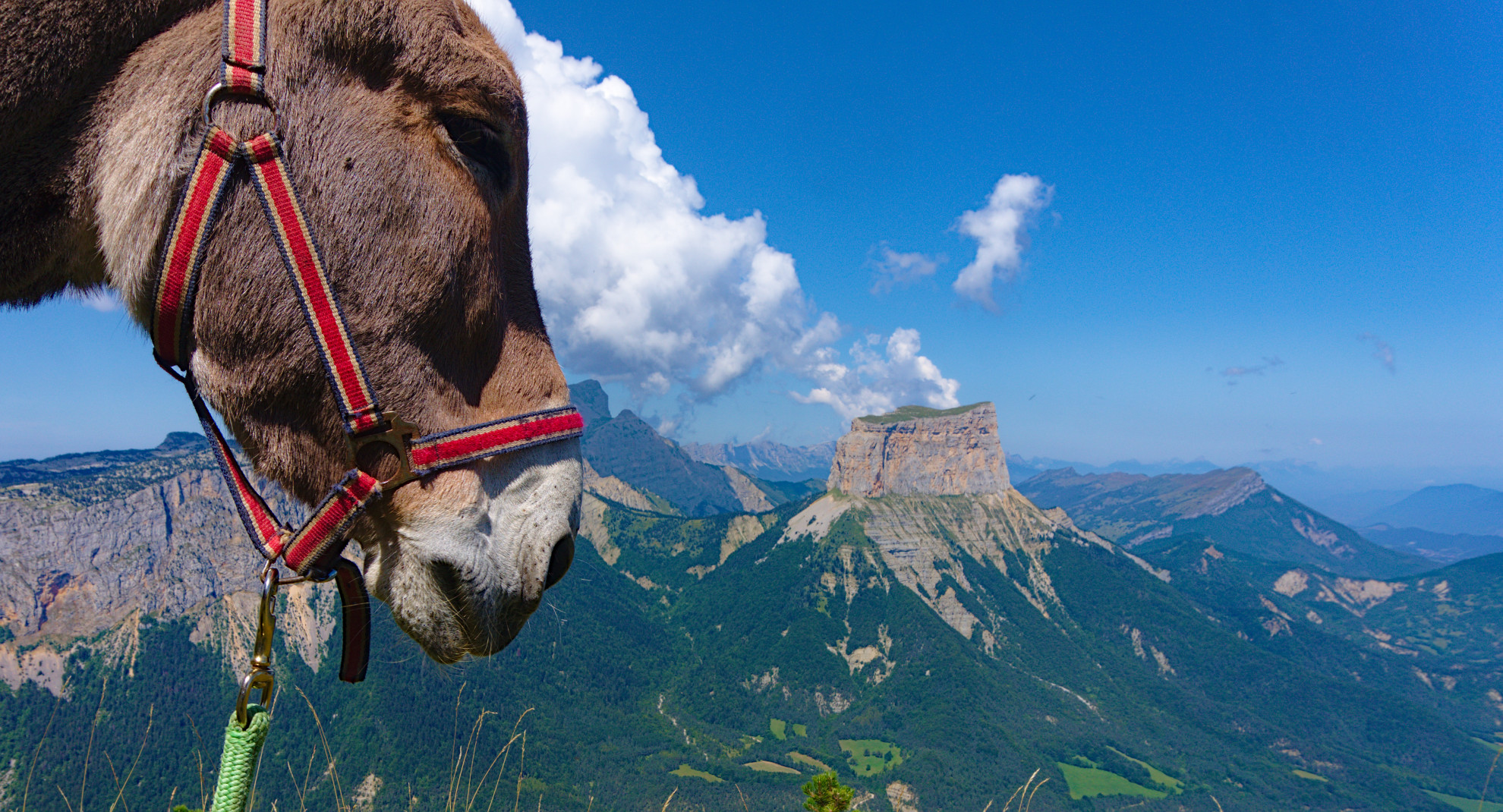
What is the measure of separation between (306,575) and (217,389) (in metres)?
0.65

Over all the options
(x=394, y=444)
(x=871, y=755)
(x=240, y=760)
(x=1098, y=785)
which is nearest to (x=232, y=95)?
(x=394, y=444)

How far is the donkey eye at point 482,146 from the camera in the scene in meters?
2.40

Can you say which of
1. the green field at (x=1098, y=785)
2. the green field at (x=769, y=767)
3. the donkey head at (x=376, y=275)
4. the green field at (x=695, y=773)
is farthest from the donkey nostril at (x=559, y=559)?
the green field at (x=1098, y=785)

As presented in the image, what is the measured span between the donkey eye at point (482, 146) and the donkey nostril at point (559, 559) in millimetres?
1369

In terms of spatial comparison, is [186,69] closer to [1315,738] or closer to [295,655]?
[295,655]

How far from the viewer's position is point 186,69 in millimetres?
2082

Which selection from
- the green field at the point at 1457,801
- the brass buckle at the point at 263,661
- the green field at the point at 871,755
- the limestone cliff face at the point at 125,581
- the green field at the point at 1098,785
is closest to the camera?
the brass buckle at the point at 263,661

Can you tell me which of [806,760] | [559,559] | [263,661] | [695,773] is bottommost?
[806,760]

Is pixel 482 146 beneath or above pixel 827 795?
above

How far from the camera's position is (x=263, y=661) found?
1.93 meters

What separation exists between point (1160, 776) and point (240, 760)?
222 meters

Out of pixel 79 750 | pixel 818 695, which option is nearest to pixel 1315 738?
pixel 818 695

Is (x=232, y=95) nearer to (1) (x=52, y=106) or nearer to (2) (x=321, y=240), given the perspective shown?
(2) (x=321, y=240)

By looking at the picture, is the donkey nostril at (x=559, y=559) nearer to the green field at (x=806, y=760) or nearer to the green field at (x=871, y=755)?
the green field at (x=806, y=760)
